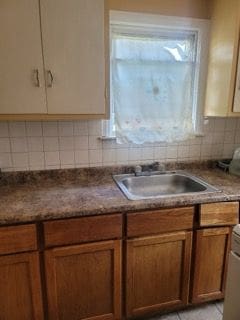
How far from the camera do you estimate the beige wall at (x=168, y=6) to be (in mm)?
1706

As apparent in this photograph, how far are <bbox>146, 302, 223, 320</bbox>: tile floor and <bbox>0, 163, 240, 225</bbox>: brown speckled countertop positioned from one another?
845 millimetres

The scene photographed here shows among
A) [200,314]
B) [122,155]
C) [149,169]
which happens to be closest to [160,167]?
[149,169]

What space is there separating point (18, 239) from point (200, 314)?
1.35 meters

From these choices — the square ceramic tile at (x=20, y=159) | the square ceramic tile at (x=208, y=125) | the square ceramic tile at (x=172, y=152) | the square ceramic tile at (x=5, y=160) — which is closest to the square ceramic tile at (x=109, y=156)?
the square ceramic tile at (x=172, y=152)

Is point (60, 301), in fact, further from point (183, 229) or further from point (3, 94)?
point (3, 94)

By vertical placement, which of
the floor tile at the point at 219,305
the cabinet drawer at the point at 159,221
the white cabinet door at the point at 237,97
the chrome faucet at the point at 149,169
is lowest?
the floor tile at the point at 219,305

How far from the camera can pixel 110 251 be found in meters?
1.43

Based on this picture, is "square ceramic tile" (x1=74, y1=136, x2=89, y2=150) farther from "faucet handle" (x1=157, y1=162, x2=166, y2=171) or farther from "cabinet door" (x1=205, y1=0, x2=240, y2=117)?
"cabinet door" (x1=205, y1=0, x2=240, y2=117)

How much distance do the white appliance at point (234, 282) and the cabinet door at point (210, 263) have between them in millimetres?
314

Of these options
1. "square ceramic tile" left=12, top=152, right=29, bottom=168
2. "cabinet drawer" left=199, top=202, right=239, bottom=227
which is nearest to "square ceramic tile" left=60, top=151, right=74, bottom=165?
"square ceramic tile" left=12, top=152, right=29, bottom=168

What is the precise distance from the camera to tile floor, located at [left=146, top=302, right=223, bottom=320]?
169 centimetres

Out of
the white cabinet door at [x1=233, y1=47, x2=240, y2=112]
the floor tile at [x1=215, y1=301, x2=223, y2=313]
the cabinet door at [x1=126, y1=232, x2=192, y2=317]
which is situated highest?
the white cabinet door at [x1=233, y1=47, x2=240, y2=112]

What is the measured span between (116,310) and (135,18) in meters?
1.96

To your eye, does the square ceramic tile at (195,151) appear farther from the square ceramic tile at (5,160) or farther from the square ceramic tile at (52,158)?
the square ceramic tile at (5,160)
